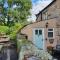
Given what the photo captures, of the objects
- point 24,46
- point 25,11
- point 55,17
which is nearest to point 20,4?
point 25,11

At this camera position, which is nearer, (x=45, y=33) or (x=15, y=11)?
(x=45, y=33)

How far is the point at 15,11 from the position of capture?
147ft

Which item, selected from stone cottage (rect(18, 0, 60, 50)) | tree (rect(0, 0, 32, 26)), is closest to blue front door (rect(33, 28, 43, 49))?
stone cottage (rect(18, 0, 60, 50))

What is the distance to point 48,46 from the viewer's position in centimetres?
2839

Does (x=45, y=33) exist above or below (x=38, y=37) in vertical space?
above

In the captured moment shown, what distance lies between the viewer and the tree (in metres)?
44.5

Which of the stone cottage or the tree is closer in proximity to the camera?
the stone cottage

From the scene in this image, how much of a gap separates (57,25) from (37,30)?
252 centimetres

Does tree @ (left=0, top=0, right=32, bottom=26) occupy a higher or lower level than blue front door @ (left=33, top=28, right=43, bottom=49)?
higher

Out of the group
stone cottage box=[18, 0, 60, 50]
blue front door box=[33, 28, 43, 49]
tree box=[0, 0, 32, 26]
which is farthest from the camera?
tree box=[0, 0, 32, 26]

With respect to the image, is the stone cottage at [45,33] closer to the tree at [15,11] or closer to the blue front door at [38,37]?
the blue front door at [38,37]

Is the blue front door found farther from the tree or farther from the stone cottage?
the tree

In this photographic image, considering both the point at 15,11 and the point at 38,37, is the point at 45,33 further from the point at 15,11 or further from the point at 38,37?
the point at 15,11

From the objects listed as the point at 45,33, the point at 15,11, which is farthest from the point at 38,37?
the point at 15,11
